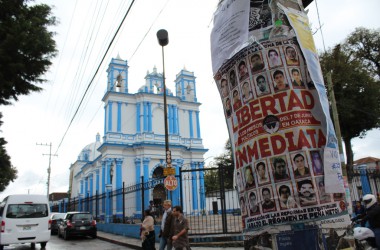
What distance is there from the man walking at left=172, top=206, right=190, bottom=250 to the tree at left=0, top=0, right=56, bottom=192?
8176 mm

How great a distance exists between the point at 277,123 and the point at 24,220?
12.8m

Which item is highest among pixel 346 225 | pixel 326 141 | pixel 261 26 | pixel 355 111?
pixel 355 111

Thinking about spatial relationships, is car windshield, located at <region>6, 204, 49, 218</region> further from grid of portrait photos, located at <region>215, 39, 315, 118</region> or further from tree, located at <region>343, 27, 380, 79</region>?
tree, located at <region>343, 27, 380, 79</region>

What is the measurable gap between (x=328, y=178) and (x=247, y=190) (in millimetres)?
618

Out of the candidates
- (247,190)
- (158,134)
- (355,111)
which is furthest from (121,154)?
(247,190)

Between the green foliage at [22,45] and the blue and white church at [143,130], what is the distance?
60.1 feet

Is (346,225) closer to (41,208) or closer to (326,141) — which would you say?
(326,141)

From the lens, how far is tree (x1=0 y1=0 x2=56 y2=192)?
10984mm

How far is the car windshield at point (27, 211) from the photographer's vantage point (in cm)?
1236

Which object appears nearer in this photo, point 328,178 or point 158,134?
point 328,178

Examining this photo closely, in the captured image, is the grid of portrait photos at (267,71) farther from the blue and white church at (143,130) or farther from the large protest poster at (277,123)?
the blue and white church at (143,130)

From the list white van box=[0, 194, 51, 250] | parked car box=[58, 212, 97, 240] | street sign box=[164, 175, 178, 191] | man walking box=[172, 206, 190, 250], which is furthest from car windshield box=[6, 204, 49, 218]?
man walking box=[172, 206, 190, 250]

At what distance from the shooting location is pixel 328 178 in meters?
2.31

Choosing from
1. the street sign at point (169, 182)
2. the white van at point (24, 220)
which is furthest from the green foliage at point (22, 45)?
the street sign at point (169, 182)
